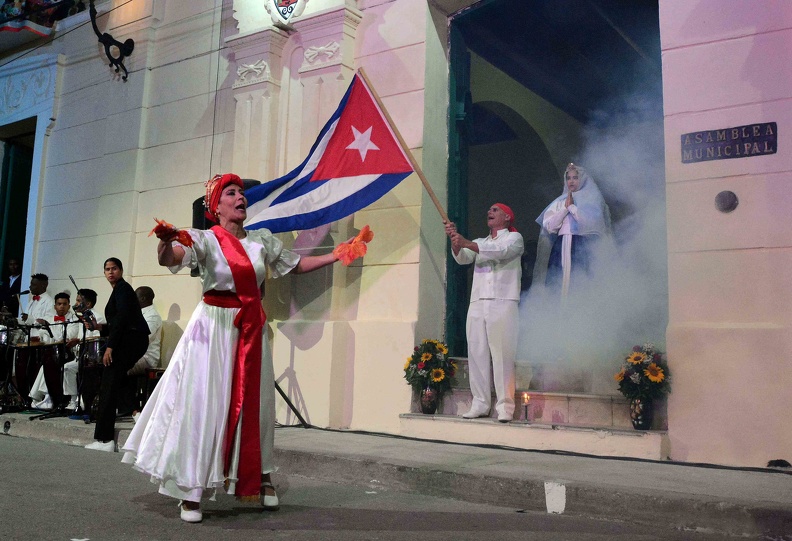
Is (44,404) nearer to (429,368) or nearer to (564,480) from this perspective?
(429,368)

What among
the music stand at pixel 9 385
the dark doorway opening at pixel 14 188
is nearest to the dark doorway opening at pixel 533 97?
the music stand at pixel 9 385

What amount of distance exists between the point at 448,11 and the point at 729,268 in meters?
4.15

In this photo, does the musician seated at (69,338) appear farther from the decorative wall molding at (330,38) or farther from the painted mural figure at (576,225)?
the painted mural figure at (576,225)

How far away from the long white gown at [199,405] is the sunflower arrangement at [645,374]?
9.68ft

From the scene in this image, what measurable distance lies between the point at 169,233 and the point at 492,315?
3.65m

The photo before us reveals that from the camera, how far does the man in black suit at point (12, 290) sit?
11266 mm

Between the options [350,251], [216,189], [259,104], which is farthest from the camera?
[259,104]

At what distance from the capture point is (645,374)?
19.4 feet

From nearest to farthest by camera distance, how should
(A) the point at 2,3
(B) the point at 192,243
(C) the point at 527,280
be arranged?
1. (B) the point at 192,243
2. (C) the point at 527,280
3. (A) the point at 2,3

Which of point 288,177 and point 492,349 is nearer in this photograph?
point 492,349

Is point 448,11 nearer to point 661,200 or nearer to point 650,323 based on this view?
point 661,200

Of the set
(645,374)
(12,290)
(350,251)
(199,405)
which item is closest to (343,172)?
(350,251)

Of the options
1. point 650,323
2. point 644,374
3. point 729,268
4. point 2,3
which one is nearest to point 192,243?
point 644,374

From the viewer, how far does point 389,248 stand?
7762 mm
